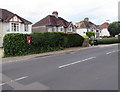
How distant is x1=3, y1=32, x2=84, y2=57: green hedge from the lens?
14.2m

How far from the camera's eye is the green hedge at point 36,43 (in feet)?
46.4

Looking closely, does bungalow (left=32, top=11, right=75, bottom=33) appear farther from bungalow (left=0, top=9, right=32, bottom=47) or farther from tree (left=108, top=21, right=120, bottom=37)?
tree (left=108, top=21, right=120, bottom=37)

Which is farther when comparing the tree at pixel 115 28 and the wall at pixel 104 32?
the wall at pixel 104 32

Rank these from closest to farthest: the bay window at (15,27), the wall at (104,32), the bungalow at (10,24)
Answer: the bungalow at (10,24) < the bay window at (15,27) < the wall at (104,32)

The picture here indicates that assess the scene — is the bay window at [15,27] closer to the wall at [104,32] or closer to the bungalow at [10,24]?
the bungalow at [10,24]

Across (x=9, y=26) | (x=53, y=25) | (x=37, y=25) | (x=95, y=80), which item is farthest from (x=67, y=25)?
(x=95, y=80)

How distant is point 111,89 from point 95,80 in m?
0.94

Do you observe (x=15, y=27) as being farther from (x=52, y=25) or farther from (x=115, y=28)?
(x=115, y=28)

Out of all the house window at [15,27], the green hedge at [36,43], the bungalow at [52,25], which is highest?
the bungalow at [52,25]

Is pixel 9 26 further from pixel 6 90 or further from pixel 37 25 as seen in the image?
pixel 6 90

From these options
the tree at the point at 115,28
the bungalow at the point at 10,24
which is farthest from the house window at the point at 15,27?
the tree at the point at 115,28

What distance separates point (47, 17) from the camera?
41.3 m

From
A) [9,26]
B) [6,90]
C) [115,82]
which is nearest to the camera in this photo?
[6,90]

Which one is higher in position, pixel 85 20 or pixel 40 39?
pixel 85 20
